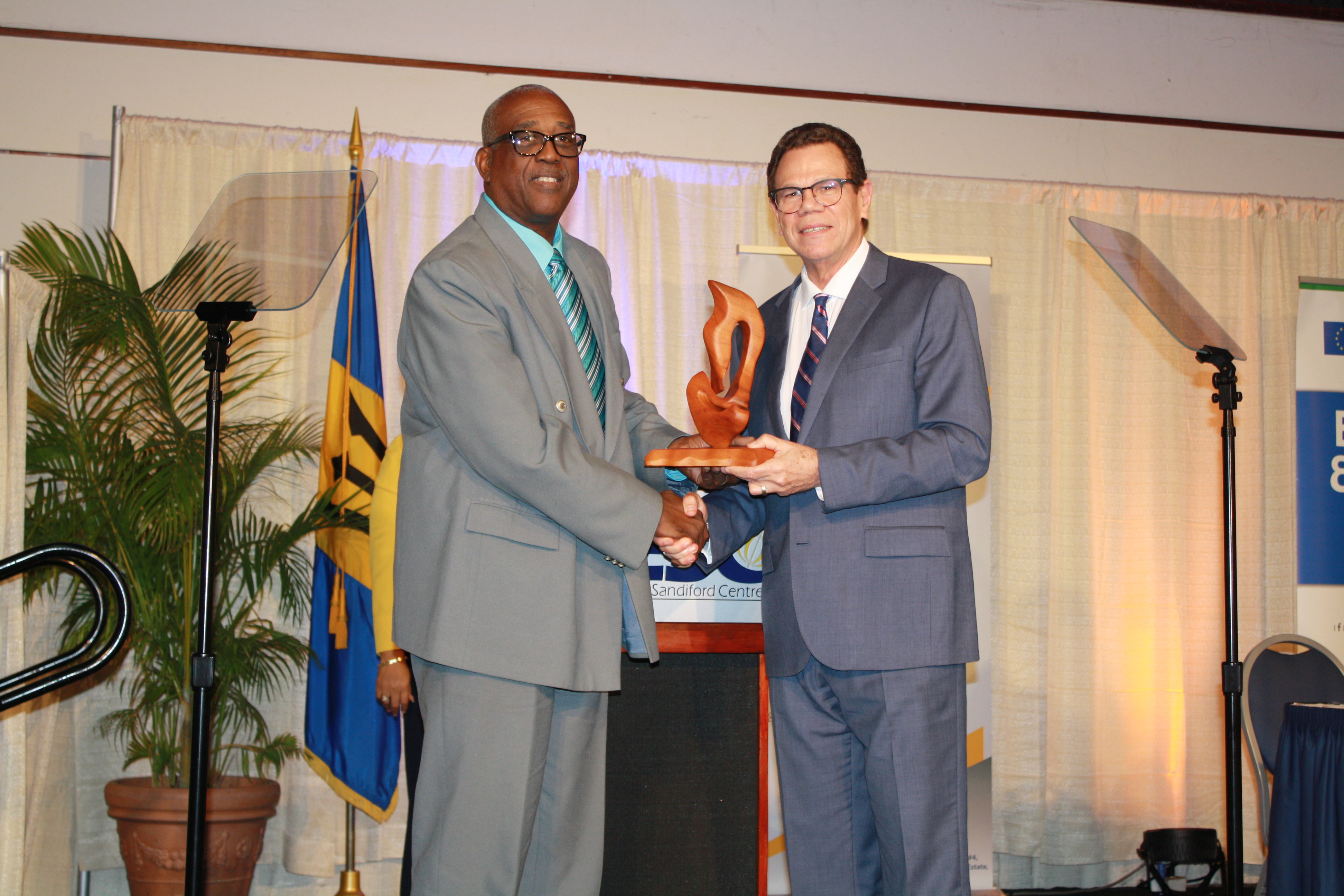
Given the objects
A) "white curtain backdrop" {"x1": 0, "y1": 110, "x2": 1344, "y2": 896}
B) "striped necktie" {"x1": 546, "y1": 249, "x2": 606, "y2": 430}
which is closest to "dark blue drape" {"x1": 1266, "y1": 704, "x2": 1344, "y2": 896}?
"white curtain backdrop" {"x1": 0, "y1": 110, "x2": 1344, "y2": 896}

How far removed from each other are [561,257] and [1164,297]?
72.7 inches

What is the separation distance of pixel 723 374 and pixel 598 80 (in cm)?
257

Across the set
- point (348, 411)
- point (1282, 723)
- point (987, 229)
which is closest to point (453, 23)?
point (348, 411)

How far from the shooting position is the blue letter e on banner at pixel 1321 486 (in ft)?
14.5

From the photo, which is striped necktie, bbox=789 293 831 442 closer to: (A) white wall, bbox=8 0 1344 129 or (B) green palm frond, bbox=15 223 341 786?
(B) green palm frond, bbox=15 223 341 786

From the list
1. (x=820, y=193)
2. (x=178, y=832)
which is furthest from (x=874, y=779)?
(x=178, y=832)

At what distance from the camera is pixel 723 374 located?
2035mm

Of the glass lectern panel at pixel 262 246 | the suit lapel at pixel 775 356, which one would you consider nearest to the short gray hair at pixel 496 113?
the glass lectern panel at pixel 262 246

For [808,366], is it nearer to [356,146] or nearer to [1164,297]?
[1164,297]

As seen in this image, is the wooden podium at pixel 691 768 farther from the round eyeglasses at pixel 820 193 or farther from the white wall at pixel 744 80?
the white wall at pixel 744 80

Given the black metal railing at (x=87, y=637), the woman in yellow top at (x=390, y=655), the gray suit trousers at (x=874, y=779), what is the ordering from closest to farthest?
the black metal railing at (x=87, y=637) < the gray suit trousers at (x=874, y=779) < the woman in yellow top at (x=390, y=655)

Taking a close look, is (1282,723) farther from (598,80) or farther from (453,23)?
(453,23)

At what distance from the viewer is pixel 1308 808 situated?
2.78 metres

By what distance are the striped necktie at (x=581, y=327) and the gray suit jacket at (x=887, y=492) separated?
1.36 ft
